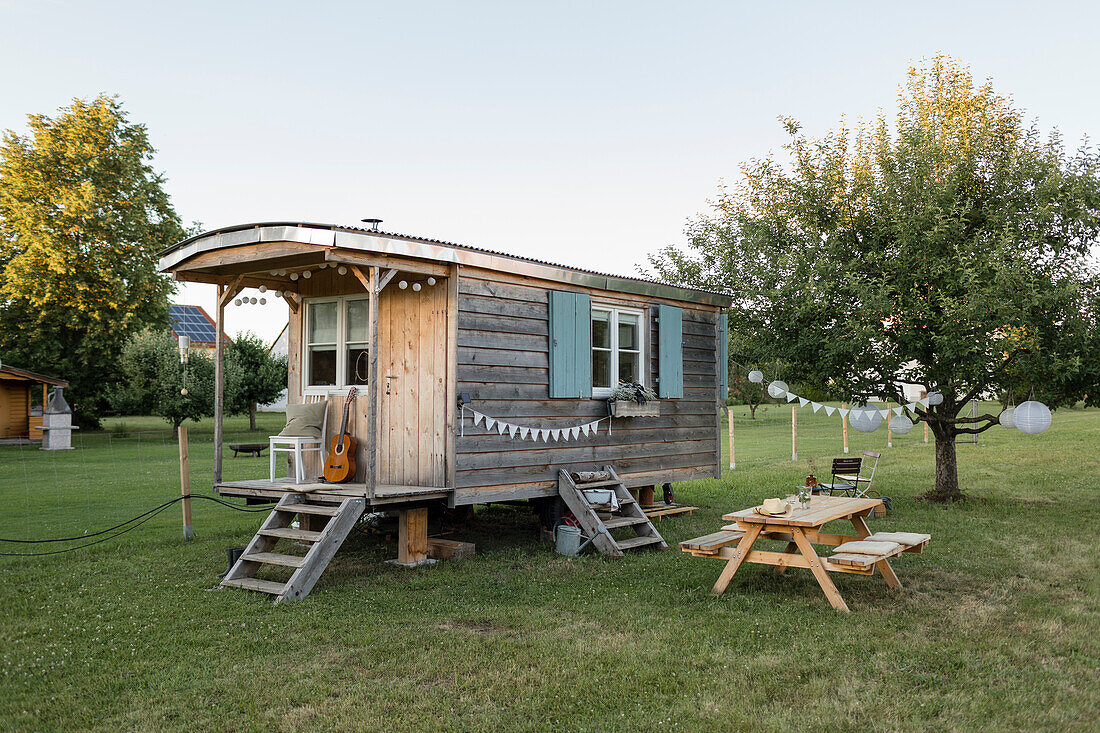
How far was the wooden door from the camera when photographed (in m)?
7.61

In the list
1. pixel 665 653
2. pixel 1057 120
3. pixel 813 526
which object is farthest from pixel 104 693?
pixel 1057 120

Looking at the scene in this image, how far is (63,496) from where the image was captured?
12.6 metres

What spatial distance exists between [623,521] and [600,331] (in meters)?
2.29

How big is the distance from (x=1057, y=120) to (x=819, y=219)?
3.45m

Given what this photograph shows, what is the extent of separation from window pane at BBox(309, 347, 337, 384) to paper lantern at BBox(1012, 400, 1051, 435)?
8355mm

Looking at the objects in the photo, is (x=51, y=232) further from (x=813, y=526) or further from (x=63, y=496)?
(x=813, y=526)

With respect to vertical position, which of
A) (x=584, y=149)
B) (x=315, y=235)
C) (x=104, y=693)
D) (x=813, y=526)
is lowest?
(x=104, y=693)

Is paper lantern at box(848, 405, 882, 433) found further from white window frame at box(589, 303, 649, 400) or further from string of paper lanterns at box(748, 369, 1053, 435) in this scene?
white window frame at box(589, 303, 649, 400)

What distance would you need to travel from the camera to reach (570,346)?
8.61 meters

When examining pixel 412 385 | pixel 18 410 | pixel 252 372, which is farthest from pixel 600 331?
pixel 18 410

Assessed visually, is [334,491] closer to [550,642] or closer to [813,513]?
[550,642]

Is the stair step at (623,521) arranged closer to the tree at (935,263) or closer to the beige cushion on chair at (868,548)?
the beige cushion on chair at (868,548)

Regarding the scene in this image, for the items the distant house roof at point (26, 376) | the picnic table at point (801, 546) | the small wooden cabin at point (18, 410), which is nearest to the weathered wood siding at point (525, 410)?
the picnic table at point (801, 546)

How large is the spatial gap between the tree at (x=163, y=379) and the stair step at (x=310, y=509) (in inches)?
795
